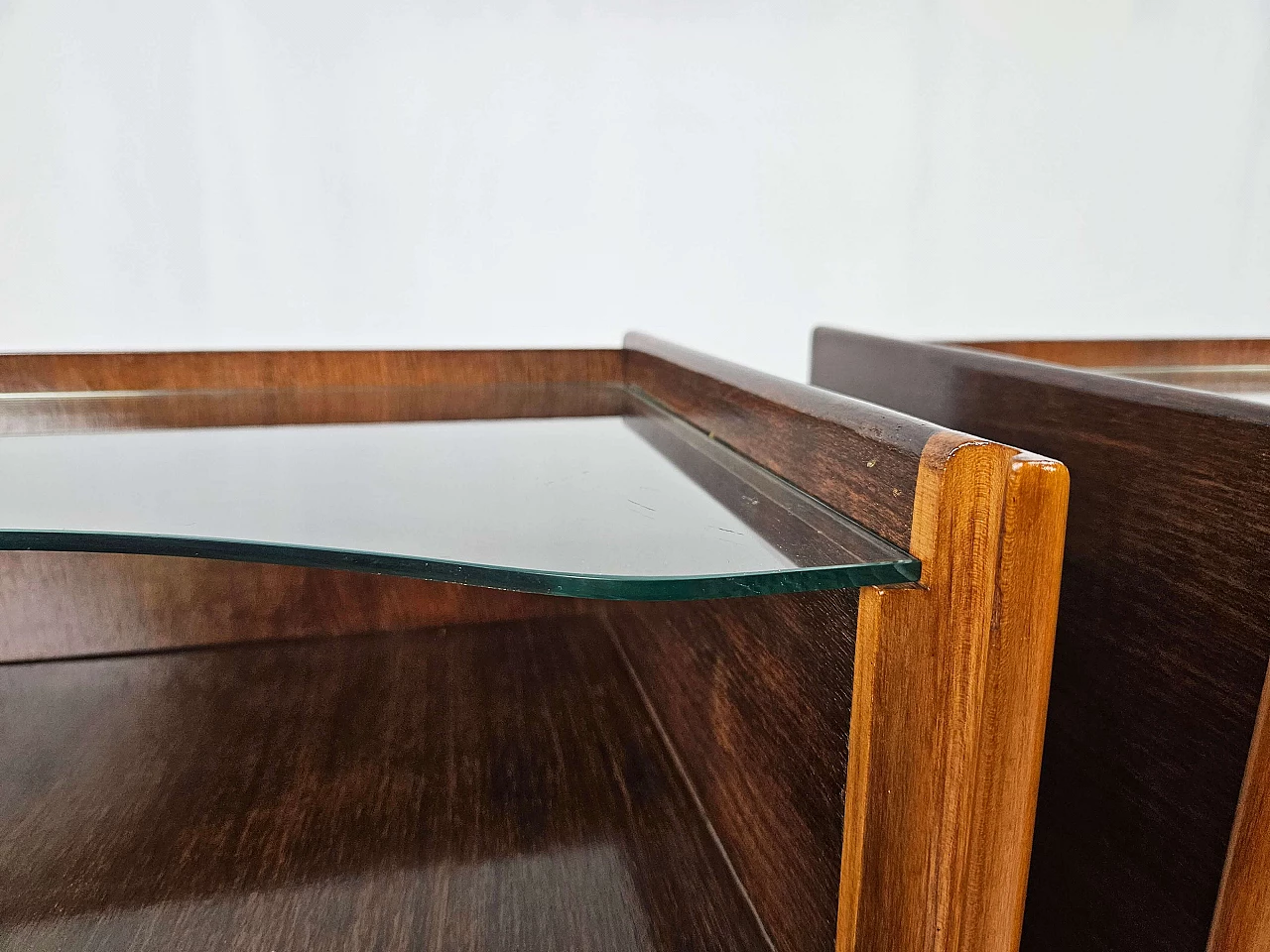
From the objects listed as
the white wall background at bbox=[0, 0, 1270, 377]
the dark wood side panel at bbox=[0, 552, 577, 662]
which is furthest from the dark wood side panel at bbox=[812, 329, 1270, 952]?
the white wall background at bbox=[0, 0, 1270, 377]

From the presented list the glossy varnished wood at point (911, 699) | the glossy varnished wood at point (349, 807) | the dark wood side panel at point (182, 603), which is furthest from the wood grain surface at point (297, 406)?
the glossy varnished wood at point (911, 699)

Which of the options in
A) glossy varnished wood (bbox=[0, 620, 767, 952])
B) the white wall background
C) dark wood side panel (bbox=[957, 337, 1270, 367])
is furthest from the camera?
the white wall background

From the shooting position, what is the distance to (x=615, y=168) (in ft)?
6.56

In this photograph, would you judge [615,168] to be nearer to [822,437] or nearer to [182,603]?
[182,603]

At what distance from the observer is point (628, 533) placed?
45cm

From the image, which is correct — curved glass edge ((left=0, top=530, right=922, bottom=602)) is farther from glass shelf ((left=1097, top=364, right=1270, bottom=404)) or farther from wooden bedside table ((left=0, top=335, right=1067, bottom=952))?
glass shelf ((left=1097, top=364, right=1270, bottom=404))

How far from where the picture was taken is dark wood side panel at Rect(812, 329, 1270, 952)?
0.59 metres

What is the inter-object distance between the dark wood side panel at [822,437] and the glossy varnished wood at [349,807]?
28cm

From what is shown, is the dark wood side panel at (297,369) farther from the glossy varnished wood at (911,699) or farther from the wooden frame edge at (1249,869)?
the wooden frame edge at (1249,869)

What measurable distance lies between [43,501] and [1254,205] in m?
2.92

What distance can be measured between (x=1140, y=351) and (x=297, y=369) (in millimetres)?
1245

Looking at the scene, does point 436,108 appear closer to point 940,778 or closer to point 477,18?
point 477,18

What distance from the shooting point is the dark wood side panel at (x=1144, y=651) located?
59 centimetres

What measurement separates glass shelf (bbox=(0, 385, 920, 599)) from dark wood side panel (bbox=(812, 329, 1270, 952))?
11.5 inches
